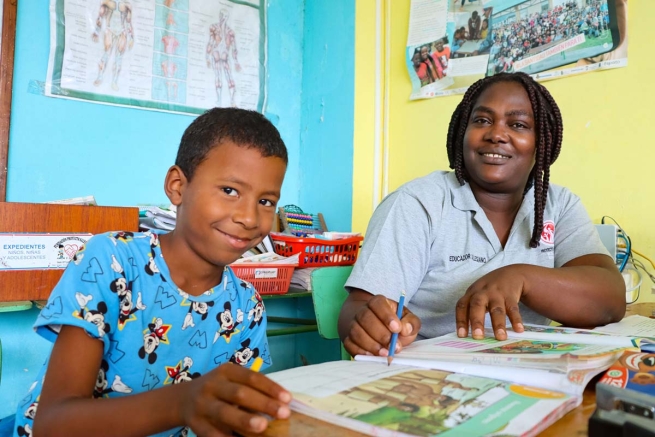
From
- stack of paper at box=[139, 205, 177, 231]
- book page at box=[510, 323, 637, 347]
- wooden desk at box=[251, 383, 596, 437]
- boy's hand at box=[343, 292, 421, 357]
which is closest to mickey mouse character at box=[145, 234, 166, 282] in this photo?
boy's hand at box=[343, 292, 421, 357]

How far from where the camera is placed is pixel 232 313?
97cm

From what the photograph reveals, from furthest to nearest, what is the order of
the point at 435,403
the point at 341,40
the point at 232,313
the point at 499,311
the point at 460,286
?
1. the point at 341,40
2. the point at 460,286
3. the point at 232,313
4. the point at 499,311
5. the point at 435,403

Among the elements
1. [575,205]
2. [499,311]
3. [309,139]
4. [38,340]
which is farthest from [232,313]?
[309,139]

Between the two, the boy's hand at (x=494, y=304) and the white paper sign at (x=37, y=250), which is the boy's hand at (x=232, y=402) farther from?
the white paper sign at (x=37, y=250)

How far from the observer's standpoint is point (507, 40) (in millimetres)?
1886

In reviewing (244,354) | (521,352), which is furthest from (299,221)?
(521,352)

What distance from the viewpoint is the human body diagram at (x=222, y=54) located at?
7.32 ft

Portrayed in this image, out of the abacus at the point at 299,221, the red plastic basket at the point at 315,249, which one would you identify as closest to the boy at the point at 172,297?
the red plastic basket at the point at 315,249

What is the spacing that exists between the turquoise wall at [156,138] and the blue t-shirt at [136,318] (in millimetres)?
1146

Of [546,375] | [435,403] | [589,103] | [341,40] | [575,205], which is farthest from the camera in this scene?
[341,40]

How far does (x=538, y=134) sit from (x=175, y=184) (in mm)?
873

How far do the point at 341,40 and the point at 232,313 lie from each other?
5.85 ft

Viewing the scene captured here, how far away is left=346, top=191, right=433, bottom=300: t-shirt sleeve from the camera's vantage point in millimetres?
1058

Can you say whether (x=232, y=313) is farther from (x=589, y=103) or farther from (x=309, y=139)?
(x=309, y=139)
